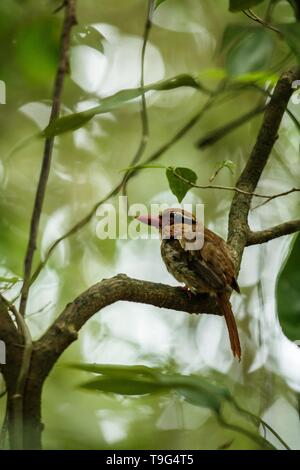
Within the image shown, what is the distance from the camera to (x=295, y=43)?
1.28m

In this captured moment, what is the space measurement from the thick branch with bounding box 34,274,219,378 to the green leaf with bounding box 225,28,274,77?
1.58 ft

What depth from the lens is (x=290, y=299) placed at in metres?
1.60

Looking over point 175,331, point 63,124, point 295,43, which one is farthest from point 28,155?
point 295,43

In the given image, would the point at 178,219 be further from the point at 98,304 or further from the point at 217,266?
the point at 98,304

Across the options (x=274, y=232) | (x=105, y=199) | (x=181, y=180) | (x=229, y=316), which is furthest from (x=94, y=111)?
(x=229, y=316)

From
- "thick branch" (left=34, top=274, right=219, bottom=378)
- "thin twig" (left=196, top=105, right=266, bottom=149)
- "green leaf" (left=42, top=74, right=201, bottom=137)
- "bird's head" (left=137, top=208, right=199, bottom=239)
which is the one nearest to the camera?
"thick branch" (left=34, top=274, right=219, bottom=378)

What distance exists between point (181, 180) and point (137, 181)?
6.64 ft

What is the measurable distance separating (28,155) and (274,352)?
1667mm

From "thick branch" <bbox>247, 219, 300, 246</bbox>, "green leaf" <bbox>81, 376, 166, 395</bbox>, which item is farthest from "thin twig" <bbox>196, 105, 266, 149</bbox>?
"green leaf" <bbox>81, 376, 166, 395</bbox>

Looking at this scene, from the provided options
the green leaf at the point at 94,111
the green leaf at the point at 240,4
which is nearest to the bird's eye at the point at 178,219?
the green leaf at the point at 94,111

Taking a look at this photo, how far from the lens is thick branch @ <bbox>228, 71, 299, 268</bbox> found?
1887mm

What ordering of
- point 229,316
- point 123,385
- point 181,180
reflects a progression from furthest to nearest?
point 229,316 < point 181,180 < point 123,385

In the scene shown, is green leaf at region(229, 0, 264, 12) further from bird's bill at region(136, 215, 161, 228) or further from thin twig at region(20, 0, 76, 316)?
bird's bill at region(136, 215, 161, 228)

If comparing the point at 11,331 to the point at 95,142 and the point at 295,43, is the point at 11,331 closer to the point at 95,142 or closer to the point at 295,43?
the point at 295,43
